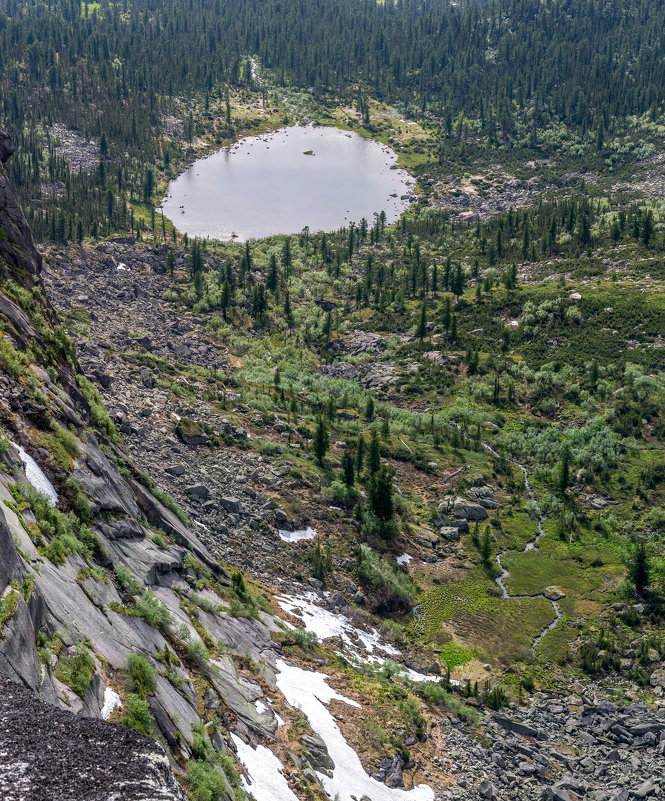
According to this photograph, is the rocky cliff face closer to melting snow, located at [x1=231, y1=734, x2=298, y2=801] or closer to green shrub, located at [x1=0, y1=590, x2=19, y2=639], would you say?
green shrub, located at [x1=0, y1=590, x2=19, y2=639]

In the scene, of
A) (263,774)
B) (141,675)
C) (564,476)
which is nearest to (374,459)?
(564,476)

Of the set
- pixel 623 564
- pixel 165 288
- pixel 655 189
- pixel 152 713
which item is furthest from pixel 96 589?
pixel 655 189

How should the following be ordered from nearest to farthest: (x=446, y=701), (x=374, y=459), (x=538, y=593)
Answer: (x=446, y=701) → (x=538, y=593) → (x=374, y=459)

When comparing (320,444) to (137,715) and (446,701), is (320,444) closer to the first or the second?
(446,701)

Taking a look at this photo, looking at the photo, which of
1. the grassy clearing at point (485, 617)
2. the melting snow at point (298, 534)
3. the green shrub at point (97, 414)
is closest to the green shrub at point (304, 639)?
the melting snow at point (298, 534)

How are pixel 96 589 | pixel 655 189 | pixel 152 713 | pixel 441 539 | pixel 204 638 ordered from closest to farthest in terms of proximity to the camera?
pixel 152 713, pixel 96 589, pixel 204 638, pixel 441 539, pixel 655 189

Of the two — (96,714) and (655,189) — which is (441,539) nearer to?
(96,714)
